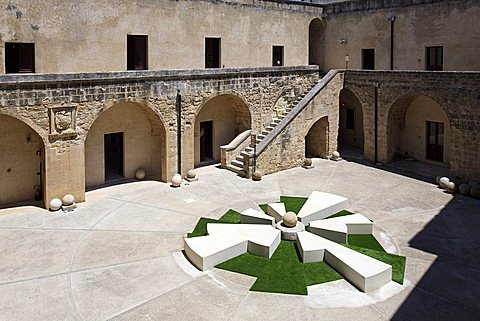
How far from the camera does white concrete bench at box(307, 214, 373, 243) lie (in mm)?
12773

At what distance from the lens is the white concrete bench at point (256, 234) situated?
11.9 m

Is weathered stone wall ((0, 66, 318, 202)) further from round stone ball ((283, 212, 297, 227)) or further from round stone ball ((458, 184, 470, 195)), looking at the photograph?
round stone ball ((458, 184, 470, 195))

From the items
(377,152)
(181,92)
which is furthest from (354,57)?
(181,92)

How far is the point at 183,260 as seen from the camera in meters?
11.8

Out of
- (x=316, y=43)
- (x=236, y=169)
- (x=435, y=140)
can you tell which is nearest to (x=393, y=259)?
(x=236, y=169)

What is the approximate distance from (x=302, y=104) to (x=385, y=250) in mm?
10626

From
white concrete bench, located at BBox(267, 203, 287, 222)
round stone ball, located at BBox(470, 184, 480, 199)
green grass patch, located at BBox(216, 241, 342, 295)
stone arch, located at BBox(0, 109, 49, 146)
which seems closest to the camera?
green grass patch, located at BBox(216, 241, 342, 295)

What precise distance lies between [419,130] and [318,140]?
504cm

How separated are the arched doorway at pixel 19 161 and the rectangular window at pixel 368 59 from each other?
1815 cm

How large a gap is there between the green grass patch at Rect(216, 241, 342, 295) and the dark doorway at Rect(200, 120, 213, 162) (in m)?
A: 11.3

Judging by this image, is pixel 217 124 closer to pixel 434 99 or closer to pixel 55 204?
pixel 55 204

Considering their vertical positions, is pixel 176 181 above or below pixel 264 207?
above

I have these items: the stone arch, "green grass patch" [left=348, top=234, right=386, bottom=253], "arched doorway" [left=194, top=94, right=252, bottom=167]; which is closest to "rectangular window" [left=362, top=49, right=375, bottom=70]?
"arched doorway" [left=194, top=94, right=252, bottom=167]

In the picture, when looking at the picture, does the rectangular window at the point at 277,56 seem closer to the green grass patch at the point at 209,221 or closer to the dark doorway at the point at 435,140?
the dark doorway at the point at 435,140
